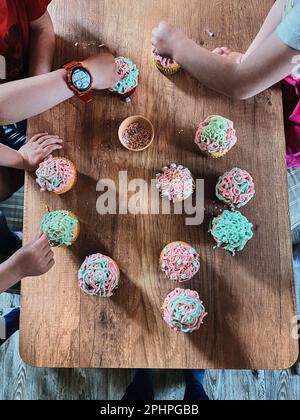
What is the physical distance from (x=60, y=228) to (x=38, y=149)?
11.3 inches

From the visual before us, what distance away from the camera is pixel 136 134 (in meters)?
1.30

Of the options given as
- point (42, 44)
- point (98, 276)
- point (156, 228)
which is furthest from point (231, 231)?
point (42, 44)

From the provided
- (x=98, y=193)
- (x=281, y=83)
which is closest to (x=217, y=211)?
(x=98, y=193)

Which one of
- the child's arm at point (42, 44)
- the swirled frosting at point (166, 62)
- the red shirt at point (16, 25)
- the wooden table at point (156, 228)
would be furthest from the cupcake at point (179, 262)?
the red shirt at point (16, 25)

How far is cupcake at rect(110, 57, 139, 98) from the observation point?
1.28 meters

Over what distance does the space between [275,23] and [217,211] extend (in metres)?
0.66

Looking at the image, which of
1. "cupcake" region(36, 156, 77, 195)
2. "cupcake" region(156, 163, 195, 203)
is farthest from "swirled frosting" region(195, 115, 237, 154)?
"cupcake" region(36, 156, 77, 195)

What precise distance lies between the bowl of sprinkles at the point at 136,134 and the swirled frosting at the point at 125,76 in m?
0.11

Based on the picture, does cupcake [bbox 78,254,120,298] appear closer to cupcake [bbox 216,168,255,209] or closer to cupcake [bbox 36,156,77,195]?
cupcake [bbox 36,156,77,195]

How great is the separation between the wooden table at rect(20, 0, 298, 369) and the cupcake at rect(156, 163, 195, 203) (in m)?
0.04

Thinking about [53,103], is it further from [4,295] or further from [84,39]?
[4,295]

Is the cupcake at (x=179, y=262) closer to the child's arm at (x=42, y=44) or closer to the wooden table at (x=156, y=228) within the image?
the wooden table at (x=156, y=228)

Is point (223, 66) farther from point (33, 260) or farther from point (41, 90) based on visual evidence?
point (33, 260)

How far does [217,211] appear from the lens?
50.9 inches
